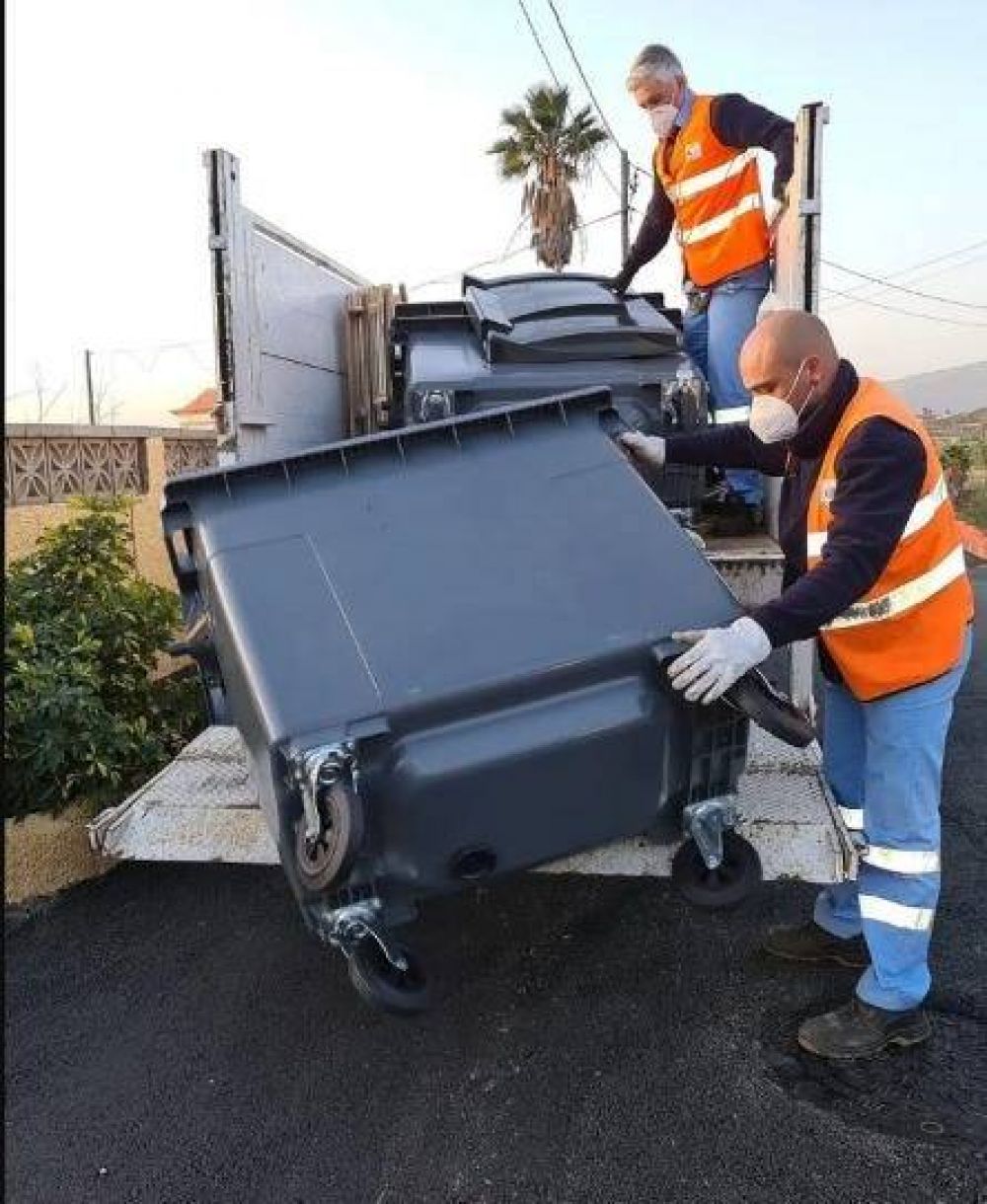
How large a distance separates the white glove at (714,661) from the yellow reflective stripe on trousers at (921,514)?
426mm

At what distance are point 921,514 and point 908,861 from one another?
0.77 m

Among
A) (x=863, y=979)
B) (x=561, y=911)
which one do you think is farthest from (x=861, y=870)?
(x=561, y=911)

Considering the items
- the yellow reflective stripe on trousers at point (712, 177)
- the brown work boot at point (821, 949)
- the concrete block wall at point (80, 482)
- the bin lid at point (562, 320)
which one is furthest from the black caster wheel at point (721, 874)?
the concrete block wall at point (80, 482)

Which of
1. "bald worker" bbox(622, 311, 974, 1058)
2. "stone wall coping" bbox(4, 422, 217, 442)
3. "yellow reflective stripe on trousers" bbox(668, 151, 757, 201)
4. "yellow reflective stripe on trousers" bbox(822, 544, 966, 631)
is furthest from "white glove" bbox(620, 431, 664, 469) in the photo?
"stone wall coping" bbox(4, 422, 217, 442)

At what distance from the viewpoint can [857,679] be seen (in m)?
2.36

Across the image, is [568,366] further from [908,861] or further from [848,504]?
[908,861]

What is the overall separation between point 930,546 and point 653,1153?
1.38m

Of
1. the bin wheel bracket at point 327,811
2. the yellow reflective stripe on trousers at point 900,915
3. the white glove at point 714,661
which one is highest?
the white glove at point 714,661

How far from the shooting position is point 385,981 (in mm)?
1776

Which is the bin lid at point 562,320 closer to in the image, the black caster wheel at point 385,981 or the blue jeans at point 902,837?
the blue jeans at point 902,837

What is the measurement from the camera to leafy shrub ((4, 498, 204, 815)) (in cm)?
337

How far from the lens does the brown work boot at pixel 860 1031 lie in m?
2.34

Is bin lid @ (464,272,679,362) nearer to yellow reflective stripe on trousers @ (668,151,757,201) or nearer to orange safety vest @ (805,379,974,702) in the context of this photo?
yellow reflective stripe on trousers @ (668,151,757,201)

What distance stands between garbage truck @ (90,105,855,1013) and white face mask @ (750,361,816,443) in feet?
1.06
